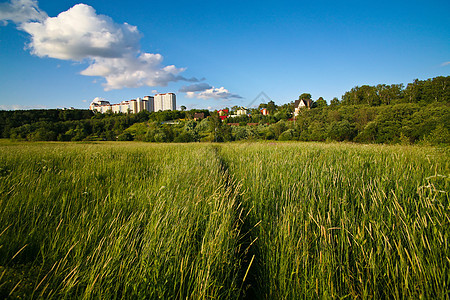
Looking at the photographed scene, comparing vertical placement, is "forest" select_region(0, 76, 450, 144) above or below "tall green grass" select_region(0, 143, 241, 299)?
above

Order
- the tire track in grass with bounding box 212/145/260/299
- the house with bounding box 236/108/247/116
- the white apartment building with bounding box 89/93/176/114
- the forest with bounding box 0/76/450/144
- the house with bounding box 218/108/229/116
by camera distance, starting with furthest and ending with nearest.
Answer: the white apartment building with bounding box 89/93/176/114 < the house with bounding box 236/108/247/116 < the house with bounding box 218/108/229/116 < the forest with bounding box 0/76/450/144 < the tire track in grass with bounding box 212/145/260/299

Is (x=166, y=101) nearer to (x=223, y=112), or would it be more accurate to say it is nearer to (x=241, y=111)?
(x=223, y=112)

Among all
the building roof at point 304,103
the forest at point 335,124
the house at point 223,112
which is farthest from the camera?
the house at point 223,112

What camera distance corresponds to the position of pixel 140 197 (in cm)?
268

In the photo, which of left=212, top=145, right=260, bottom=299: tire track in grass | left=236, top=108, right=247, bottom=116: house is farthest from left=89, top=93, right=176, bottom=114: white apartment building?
left=212, top=145, right=260, bottom=299: tire track in grass

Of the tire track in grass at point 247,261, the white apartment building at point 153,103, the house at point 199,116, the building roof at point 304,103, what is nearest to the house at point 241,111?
the house at point 199,116

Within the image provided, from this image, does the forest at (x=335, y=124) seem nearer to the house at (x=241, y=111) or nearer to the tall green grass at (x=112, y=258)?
the house at (x=241, y=111)

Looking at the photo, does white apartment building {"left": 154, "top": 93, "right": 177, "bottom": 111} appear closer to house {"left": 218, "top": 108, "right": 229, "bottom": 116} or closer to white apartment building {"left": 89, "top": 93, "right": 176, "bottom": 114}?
white apartment building {"left": 89, "top": 93, "right": 176, "bottom": 114}

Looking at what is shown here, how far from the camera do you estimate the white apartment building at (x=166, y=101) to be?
179750mm

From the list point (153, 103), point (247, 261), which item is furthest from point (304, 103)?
point (153, 103)

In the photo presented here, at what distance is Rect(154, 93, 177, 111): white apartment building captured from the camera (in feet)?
590

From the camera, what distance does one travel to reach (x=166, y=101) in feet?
593

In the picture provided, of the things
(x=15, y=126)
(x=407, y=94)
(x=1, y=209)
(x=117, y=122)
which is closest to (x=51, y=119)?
(x=15, y=126)

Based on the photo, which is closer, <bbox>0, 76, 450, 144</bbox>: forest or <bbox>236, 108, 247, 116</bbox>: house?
<bbox>0, 76, 450, 144</bbox>: forest
